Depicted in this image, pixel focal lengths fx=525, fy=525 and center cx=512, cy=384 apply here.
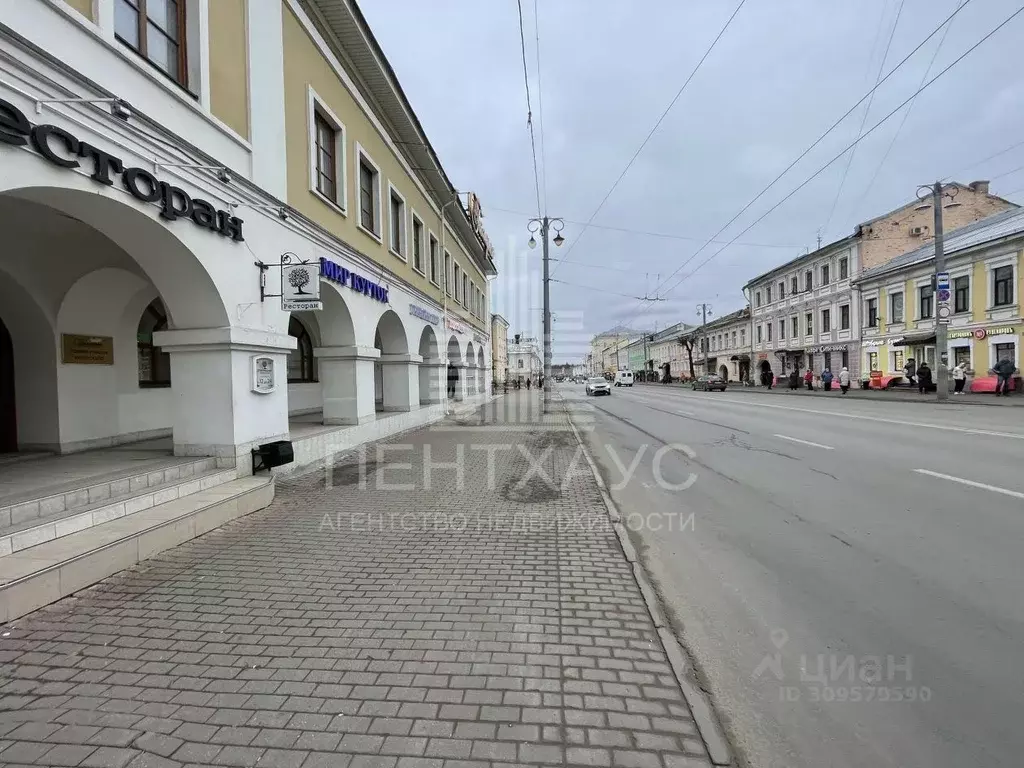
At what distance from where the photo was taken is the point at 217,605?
150 inches

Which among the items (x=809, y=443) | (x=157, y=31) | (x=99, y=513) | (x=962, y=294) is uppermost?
(x=157, y=31)

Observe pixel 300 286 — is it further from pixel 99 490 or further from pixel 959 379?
pixel 959 379

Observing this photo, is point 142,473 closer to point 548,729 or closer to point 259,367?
point 259,367

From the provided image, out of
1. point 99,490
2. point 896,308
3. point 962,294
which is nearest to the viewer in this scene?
point 99,490

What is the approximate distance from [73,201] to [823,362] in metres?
44.2

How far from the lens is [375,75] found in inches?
459

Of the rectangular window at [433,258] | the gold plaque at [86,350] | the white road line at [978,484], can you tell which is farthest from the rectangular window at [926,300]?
the gold plaque at [86,350]

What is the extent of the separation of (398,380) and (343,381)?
3.78 metres

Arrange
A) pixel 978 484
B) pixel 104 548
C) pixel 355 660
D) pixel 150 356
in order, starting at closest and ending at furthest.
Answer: pixel 355 660
pixel 104 548
pixel 978 484
pixel 150 356

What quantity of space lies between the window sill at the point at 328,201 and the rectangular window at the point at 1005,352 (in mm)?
28999

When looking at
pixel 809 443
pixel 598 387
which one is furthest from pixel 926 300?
pixel 809 443

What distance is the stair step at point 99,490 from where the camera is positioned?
4.47 meters

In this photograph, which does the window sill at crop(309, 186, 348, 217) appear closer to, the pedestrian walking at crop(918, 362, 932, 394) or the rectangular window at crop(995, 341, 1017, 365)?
the pedestrian walking at crop(918, 362, 932, 394)

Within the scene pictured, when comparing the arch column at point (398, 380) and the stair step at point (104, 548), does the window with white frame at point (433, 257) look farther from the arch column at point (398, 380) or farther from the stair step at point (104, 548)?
the stair step at point (104, 548)
